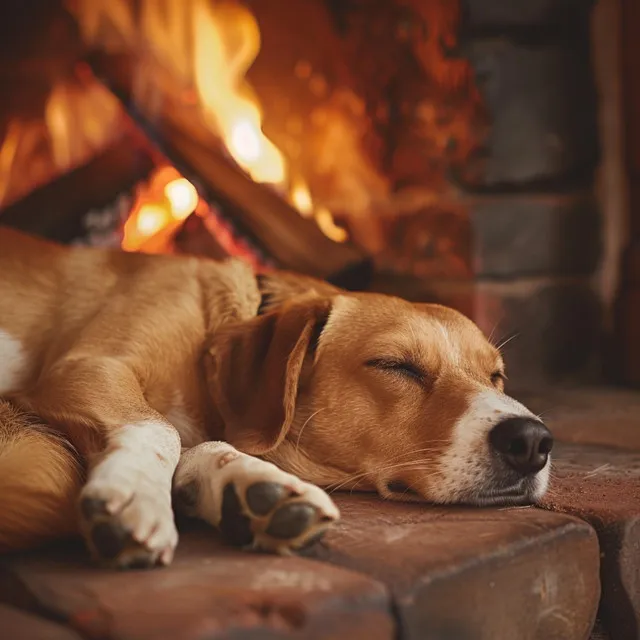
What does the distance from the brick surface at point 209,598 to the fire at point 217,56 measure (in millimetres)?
2144

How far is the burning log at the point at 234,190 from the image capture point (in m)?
2.95

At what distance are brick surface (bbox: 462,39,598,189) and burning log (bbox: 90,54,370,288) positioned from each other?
565 millimetres

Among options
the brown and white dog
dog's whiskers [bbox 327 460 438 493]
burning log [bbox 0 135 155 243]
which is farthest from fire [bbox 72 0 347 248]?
dog's whiskers [bbox 327 460 438 493]

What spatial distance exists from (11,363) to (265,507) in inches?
40.5

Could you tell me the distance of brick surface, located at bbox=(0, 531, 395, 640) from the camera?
104cm

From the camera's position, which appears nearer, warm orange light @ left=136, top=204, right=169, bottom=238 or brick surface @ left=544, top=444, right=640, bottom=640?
brick surface @ left=544, top=444, right=640, bottom=640

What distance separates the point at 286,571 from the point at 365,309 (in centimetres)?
89

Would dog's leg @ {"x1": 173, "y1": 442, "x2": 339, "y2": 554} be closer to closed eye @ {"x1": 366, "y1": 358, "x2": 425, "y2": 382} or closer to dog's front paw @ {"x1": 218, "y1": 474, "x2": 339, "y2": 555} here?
dog's front paw @ {"x1": 218, "y1": 474, "x2": 339, "y2": 555}

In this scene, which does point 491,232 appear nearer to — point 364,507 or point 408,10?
point 408,10

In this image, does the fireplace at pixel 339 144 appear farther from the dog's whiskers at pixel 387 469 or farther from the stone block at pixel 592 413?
the dog's whiskers at pixel 387 469

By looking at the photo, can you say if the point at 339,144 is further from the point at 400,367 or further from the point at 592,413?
the point at 400,367

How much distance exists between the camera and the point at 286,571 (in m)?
1.22

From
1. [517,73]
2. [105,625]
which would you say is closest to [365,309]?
[105,625]

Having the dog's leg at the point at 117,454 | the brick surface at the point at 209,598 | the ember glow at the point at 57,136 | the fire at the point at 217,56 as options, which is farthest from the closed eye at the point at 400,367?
the ember glow at the point at 57,136
